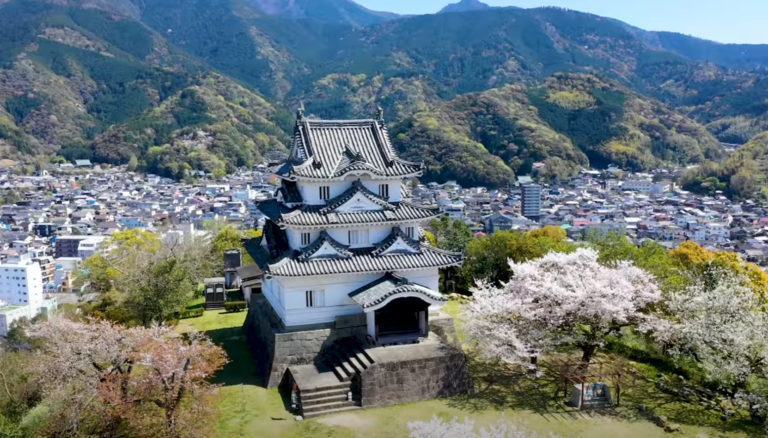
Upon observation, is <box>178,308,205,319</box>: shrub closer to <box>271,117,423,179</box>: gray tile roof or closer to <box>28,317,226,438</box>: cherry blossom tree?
<box>271,117,423,179</box>: gray tile roof

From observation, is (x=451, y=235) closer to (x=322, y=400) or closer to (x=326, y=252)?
(x=326, y=252)

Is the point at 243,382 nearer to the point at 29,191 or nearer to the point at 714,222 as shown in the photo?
the point at 714,222

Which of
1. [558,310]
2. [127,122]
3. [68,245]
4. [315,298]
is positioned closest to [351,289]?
[315,298]

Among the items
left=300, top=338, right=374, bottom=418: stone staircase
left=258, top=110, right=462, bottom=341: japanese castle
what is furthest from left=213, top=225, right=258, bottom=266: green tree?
left=300, top=338, right=374, bottom=418: stone staircase

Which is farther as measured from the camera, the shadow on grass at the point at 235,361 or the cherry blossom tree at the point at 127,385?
the shadow on grass at the point at 235,361

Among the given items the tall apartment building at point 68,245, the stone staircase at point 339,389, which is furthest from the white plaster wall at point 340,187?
the tall apartment building at point 68,245

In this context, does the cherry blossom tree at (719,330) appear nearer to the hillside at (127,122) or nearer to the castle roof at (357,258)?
the castle roof at (357,258)
